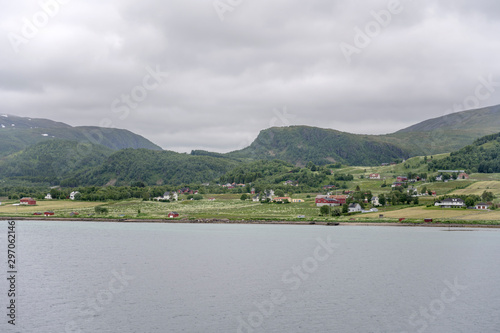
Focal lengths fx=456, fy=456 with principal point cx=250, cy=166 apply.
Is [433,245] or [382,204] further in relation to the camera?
[382,204]

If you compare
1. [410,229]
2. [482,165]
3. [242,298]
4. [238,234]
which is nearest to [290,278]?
[242,298]

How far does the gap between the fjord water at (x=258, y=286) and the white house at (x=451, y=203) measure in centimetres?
4087

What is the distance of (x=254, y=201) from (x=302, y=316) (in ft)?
A: 380

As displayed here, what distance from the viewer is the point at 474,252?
180 ft

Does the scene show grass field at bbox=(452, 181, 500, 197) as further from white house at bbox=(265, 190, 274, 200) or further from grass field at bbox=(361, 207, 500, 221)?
white house at bbox=(265, 190, 274, 200)

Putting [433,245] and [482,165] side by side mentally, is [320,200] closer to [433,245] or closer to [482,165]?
[433,245]

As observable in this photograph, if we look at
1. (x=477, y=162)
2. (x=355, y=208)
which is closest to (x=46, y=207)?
(x=355, y=208)

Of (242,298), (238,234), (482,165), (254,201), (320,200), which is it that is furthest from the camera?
(482,165)

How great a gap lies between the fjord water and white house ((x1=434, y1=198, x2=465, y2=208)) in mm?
40872

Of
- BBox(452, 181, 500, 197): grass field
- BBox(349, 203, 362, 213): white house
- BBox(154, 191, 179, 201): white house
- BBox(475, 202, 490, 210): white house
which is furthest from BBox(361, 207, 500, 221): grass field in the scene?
BBox(154, 191, 179, 201): white house

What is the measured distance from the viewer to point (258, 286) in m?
36.3

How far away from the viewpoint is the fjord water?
26.6 metres

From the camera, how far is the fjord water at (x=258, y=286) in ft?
87.4

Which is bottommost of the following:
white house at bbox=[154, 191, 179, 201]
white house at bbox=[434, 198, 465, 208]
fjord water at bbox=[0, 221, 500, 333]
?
fjord water at bbox=[0, 221, 500, 333]
